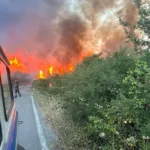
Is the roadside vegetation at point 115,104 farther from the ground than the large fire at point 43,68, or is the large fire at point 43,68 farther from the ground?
the large fire at point 43,68

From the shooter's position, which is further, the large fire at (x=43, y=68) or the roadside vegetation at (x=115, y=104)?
the large fire at (x=43, y=68)

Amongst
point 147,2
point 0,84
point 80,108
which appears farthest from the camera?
point 147,2

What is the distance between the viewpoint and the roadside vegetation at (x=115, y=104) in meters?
6.68

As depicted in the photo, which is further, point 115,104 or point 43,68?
point 43,68

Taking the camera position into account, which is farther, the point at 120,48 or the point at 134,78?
the point at 120,48

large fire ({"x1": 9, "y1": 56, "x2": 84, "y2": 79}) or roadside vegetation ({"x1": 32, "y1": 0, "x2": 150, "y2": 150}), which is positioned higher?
large fire ({"x1": 9, "y1": 56, "x2": 84, "y2": 79})

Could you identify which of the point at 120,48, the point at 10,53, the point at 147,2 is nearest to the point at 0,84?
the point at 120,48

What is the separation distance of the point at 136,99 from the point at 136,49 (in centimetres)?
361

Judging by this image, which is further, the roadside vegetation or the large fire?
the large fire

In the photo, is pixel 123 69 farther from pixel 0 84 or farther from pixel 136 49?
pixel 0 84

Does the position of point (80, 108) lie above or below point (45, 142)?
above

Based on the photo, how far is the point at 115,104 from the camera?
6.80m

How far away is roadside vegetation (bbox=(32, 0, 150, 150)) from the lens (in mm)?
6684

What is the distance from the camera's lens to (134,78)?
6977 millimetres
